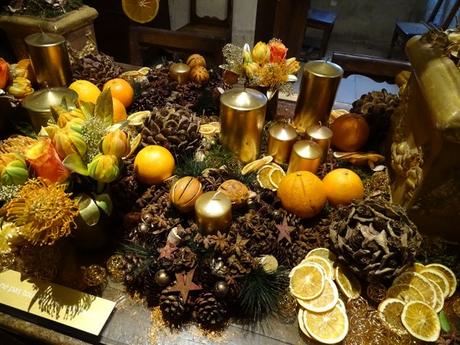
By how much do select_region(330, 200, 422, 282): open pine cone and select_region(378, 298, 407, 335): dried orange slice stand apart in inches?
2.0

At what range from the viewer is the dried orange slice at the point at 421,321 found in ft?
2.03

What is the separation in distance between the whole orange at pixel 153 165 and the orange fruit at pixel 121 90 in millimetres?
321

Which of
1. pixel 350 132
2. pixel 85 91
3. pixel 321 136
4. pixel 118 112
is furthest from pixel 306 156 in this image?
pixel 85 91

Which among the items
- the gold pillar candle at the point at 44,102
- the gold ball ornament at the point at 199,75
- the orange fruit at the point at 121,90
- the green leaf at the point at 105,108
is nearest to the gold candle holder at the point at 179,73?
the gold ball ornament at the point at 199,75

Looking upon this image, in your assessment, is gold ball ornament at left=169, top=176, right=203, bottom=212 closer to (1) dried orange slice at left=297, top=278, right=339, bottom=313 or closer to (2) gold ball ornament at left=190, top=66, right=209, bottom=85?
(1) dried orange slice at left=297, top=278, right=339, bottom=313

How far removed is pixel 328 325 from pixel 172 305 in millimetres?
294

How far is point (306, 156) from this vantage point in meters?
0.83

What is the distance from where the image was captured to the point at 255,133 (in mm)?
875

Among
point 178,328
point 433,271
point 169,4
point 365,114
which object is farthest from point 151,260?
point 169,4

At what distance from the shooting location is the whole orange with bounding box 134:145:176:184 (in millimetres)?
782

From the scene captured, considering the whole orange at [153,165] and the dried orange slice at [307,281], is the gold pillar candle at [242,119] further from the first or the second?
the dried orange slice at [307,281]

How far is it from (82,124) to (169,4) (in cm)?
211

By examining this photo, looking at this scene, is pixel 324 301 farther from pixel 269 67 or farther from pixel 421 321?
pixel 269 67

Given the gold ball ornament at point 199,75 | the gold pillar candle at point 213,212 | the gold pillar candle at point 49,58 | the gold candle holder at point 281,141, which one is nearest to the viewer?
the gold pillar candle at point 213,212
